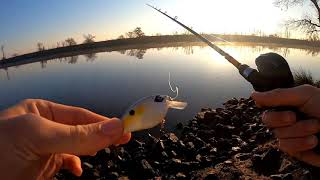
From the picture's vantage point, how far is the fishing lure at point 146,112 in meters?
2.69

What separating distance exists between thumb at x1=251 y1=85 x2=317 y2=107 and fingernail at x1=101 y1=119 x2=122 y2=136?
0.93 m

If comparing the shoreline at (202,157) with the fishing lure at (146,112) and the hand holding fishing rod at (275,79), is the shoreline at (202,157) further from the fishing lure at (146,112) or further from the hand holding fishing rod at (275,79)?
the fishing lure at (146,112)

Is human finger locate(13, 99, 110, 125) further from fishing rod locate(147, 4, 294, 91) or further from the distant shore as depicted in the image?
the distant shore

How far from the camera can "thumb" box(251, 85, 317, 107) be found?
248cm

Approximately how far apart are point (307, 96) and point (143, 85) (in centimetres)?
2635

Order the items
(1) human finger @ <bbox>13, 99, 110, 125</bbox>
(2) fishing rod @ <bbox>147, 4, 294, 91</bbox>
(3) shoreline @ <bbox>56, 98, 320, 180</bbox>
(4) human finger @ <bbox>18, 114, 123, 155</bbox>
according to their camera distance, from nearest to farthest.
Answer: (4) human finger @ <bbox>18, 114, 123, 155</bbox>
(2) fishing rod @ <bbox>147, 4, 294, 91</bbox>
(1) human finger @ <bbox>13, 99, 110, 125</bbox>
(3) shoreline @ <bbox>56, 98, 320, 180</bbox>

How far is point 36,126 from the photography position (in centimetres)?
233

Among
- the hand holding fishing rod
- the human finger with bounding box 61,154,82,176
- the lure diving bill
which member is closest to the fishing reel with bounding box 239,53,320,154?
the hand holding fishing rod

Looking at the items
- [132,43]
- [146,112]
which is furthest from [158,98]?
[132,43]

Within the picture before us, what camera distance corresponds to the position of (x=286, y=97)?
249cm

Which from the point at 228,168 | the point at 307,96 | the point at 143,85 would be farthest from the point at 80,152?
the point at 143,85

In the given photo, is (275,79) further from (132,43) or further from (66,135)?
(132,43)

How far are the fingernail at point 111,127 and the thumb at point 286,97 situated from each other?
93cm

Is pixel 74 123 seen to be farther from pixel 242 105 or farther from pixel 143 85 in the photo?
pixel 143 85
